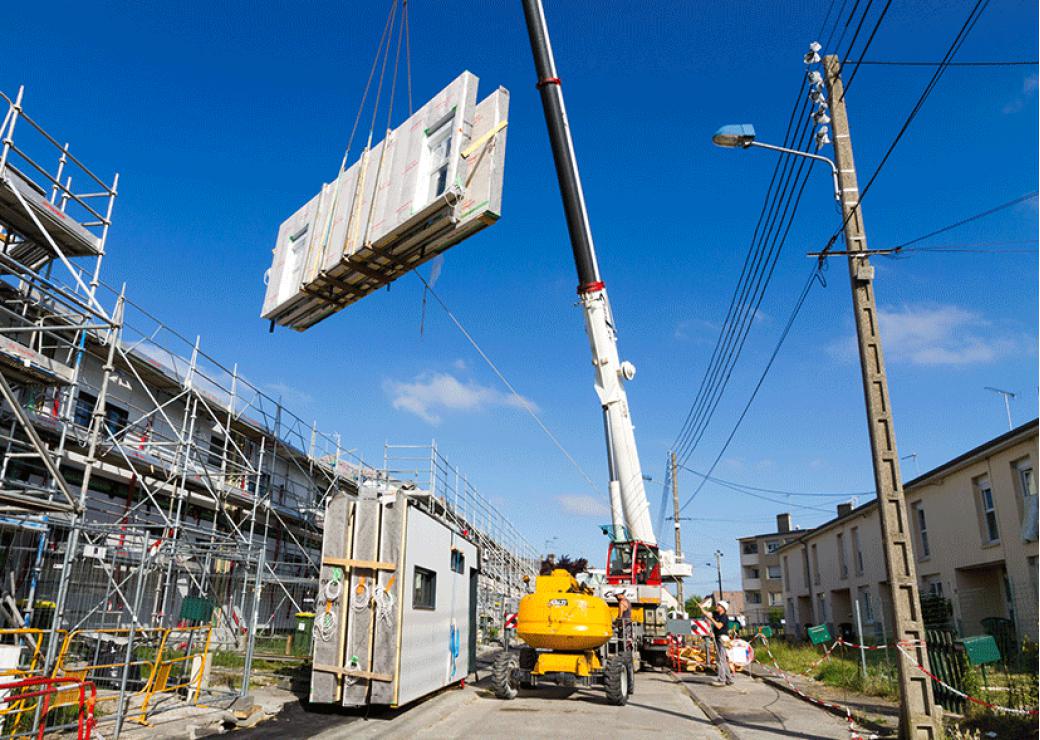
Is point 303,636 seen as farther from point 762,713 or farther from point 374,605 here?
point 762,713

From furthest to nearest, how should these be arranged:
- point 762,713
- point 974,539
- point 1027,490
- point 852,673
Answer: point 974,539 < point 1027,490 < point 852,673 < point 762,713

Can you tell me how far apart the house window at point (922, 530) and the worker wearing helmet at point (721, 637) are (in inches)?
337

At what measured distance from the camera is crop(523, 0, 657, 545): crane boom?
712 inches

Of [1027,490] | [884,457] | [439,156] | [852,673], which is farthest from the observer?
[1027,490]

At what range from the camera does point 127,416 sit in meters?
17.0

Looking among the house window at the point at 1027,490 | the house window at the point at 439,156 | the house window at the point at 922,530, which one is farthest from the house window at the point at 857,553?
the house window at the point at 439,156

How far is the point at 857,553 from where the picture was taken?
28031 mm

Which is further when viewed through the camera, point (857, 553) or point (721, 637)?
point (857, 553)

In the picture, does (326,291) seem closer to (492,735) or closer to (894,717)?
(492,735)

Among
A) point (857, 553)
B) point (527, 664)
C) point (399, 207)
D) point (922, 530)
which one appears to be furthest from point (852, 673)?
point (857, 553)

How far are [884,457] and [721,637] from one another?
823 cm

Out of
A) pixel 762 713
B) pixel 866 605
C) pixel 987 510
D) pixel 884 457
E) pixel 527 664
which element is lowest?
pixel 762 713

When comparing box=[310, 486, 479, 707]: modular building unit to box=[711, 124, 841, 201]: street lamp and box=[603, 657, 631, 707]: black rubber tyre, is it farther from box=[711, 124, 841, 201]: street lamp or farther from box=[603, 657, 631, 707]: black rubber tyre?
box=[711, 124, 841, 201]: street lamp

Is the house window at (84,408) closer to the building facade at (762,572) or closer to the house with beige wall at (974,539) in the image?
the house with beige wall at (974,539)
